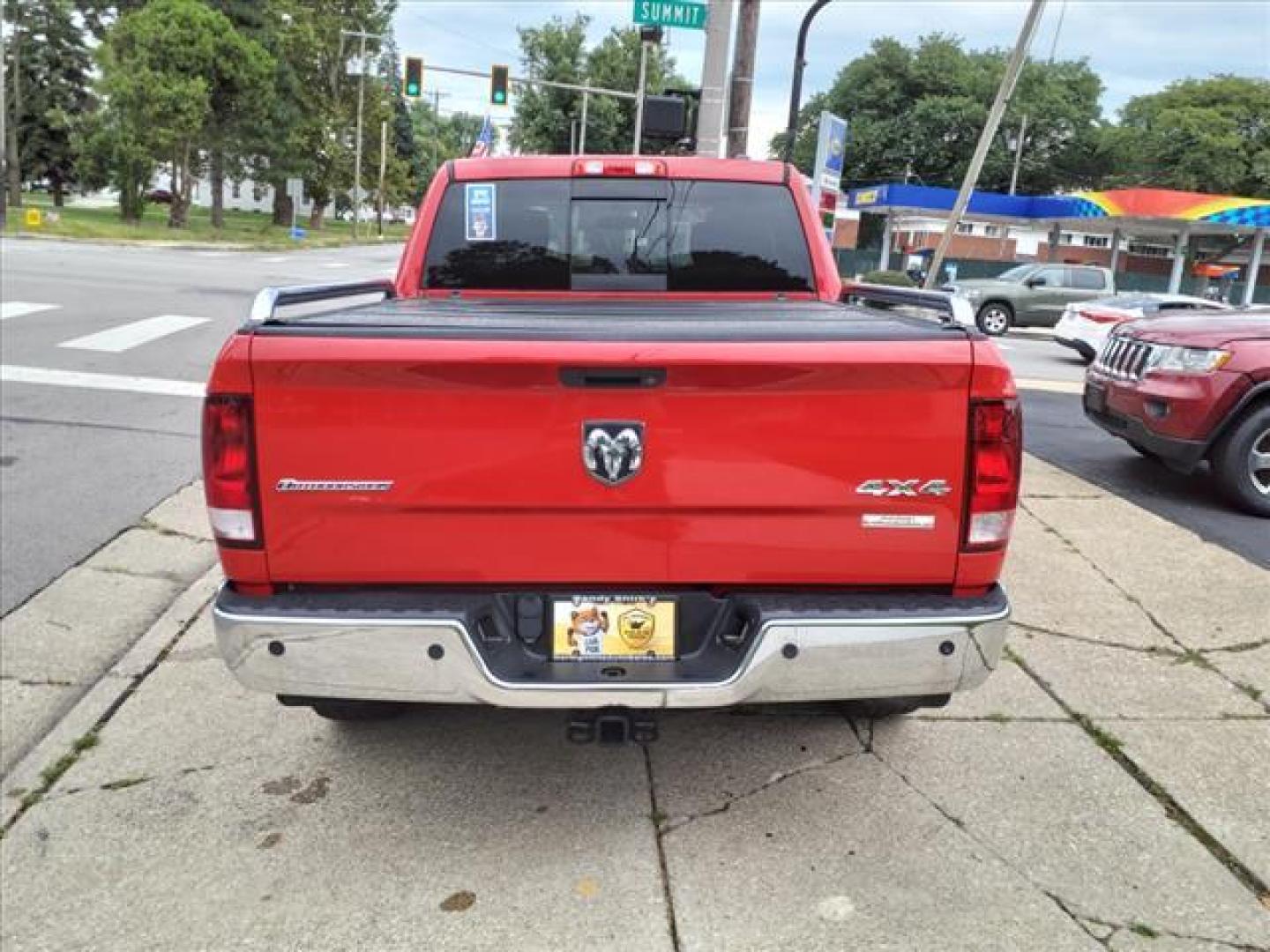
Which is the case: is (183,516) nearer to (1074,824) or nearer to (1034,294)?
(1074,824)

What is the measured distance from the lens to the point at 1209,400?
6773 mm

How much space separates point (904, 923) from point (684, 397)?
151cm

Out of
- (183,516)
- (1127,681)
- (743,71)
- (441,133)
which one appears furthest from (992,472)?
(441,133)

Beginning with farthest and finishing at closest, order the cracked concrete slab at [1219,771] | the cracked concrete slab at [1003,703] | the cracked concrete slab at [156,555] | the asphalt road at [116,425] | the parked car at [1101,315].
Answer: the parked car at [1101,315] → the asphalt road at [116,425] → the cracked concrete slab at [156,555] → the cracked concrete slab at [1003,703] → the cracked concrete slab at [1219,771]

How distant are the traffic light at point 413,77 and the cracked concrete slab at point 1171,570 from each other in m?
22.2

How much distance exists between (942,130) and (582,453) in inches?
2716

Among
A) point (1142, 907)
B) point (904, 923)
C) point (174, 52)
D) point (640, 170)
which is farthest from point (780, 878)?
point (174, 52)

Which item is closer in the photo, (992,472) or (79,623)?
(992,472)

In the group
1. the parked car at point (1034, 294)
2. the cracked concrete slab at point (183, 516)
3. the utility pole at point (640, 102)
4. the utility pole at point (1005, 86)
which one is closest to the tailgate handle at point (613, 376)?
the cracked concrete slab at point (183, 516)

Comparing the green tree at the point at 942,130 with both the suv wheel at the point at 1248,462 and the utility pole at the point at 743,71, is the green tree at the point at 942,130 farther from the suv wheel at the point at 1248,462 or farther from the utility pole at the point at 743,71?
the suv wheel at the point at 1248,462

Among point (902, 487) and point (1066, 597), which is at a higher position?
point (902, 487)

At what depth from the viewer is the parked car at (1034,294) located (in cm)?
2214

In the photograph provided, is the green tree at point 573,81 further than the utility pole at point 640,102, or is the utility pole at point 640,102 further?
the green tree at point 573,81

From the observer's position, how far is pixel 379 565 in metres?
2.75
